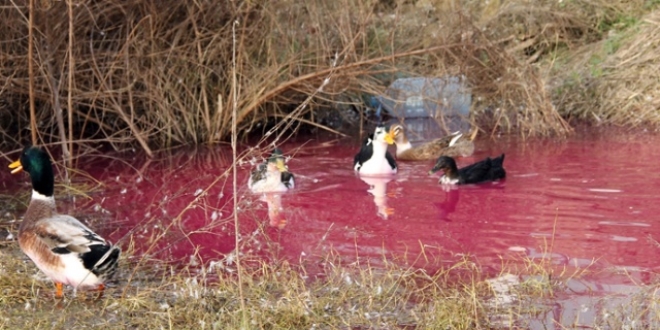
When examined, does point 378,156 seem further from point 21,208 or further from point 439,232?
point 21,208

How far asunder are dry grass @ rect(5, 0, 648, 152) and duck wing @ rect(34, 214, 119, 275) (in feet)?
16.1

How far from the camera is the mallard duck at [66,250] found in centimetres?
593

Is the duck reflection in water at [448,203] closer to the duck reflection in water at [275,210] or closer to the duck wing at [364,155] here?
the duck wing at [364,155]

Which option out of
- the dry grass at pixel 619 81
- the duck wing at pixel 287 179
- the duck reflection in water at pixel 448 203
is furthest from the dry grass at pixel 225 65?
the duck reflection in water at pixel 448 203

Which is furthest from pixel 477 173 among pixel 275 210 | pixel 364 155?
pixel 275 210

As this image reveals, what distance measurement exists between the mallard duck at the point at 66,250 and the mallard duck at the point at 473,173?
16.0 feet

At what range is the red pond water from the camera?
24.2ft

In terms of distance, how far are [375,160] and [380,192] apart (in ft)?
3.23

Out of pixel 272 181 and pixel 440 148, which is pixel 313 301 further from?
pixel 440 148

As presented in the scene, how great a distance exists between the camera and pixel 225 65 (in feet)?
43.3

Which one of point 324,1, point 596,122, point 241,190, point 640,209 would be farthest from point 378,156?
point 596,122

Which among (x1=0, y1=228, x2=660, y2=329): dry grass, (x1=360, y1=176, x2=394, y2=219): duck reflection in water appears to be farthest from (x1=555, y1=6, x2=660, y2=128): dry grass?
(x1=0, y1=228, x2=660, y2=329): dry grass

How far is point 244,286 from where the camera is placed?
6363 mm

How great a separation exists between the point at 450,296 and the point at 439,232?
233cm
